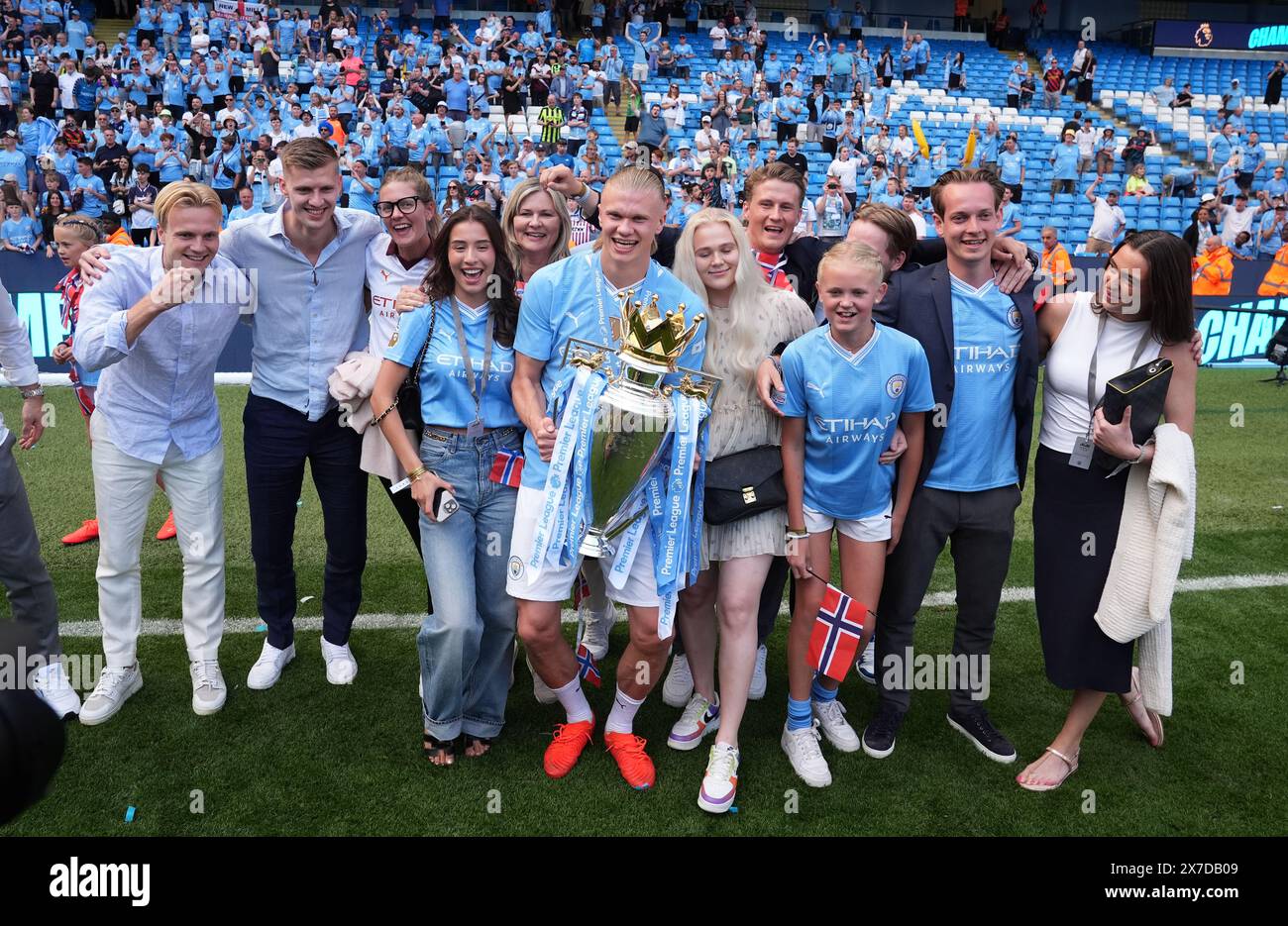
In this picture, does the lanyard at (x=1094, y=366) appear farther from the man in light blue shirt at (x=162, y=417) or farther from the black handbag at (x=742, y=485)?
the man in light blue shirt at (x=162, y=417)

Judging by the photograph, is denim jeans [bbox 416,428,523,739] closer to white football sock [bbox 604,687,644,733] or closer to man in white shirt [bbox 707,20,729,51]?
white football sock [bbox 604,687,644,733]

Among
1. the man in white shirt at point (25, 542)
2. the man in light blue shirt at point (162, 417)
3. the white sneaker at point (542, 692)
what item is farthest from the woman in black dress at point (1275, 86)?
the man in white shirt at point (25, 542)

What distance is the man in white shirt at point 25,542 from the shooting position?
3.55 m

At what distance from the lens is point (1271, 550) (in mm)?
5797

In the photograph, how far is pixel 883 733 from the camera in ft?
12.1

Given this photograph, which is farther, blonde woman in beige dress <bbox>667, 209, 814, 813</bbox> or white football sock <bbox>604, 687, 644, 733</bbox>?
white football sock <bbox>604, 687, 644, 733</bbox>

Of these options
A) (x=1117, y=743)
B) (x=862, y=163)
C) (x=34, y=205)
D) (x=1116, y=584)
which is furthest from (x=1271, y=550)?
(x=34, y=205)

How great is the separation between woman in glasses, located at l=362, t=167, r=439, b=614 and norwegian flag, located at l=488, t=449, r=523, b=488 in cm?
39

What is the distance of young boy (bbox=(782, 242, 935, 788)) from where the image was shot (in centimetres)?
325

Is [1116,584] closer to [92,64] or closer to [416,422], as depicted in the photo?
[416,422]

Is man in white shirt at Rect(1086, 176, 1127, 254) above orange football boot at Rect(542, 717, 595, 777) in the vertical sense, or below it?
above

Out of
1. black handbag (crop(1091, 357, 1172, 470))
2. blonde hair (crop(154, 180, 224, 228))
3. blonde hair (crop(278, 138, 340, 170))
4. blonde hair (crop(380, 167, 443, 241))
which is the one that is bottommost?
black handbag (crop(1091, 357, 1172, 470))

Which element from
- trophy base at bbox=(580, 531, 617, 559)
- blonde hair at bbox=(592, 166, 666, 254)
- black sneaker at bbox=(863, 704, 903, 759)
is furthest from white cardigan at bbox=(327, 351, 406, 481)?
black sneaker at bbox=(863, 704, 903, 759)

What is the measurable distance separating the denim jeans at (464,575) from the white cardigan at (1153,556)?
209 cm
